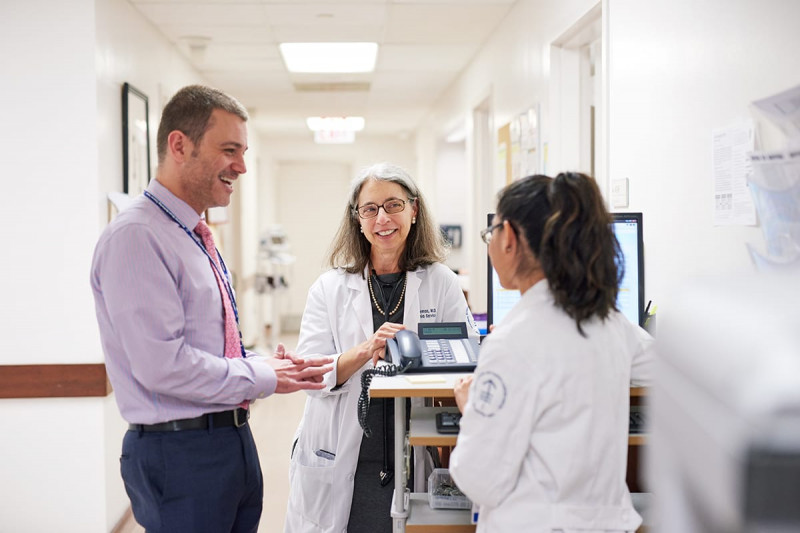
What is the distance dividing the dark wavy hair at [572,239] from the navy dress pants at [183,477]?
89 cm

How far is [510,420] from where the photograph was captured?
1.24m

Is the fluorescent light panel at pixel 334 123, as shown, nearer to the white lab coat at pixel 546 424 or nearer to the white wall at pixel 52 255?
the white wall at pixel 52 255

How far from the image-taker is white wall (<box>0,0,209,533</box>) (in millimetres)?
3398

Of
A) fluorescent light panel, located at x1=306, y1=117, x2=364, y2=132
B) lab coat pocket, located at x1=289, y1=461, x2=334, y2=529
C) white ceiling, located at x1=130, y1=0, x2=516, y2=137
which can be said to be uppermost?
fluorescent light panel, located at x1=306, y1=117, x2=364, y2=132

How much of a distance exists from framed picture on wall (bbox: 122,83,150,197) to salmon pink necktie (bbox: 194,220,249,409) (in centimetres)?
222

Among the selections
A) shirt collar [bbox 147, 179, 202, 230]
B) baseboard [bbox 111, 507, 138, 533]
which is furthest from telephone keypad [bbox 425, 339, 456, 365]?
baseboard [bbox 111, 507, 138, 533]

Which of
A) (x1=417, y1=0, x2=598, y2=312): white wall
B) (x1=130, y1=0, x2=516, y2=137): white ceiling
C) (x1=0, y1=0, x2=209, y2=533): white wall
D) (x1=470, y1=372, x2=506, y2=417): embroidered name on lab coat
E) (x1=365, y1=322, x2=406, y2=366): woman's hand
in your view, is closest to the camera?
(x1=470, y1=372, x2=506, y2=417): embroidered name on lab coat

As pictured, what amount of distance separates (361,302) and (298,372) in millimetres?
423

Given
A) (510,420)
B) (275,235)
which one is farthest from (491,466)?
(275,235)

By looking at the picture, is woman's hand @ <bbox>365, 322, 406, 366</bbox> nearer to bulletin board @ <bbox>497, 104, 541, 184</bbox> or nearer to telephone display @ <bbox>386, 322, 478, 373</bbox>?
telephone display @ <bbox>386, 322, 478, 373</bbox>

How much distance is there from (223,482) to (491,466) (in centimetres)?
77

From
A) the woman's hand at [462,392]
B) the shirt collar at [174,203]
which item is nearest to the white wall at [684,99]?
the woman's hand at [462,392]

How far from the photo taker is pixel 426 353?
6.43ft

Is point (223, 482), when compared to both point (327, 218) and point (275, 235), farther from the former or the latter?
point (327, 218)
